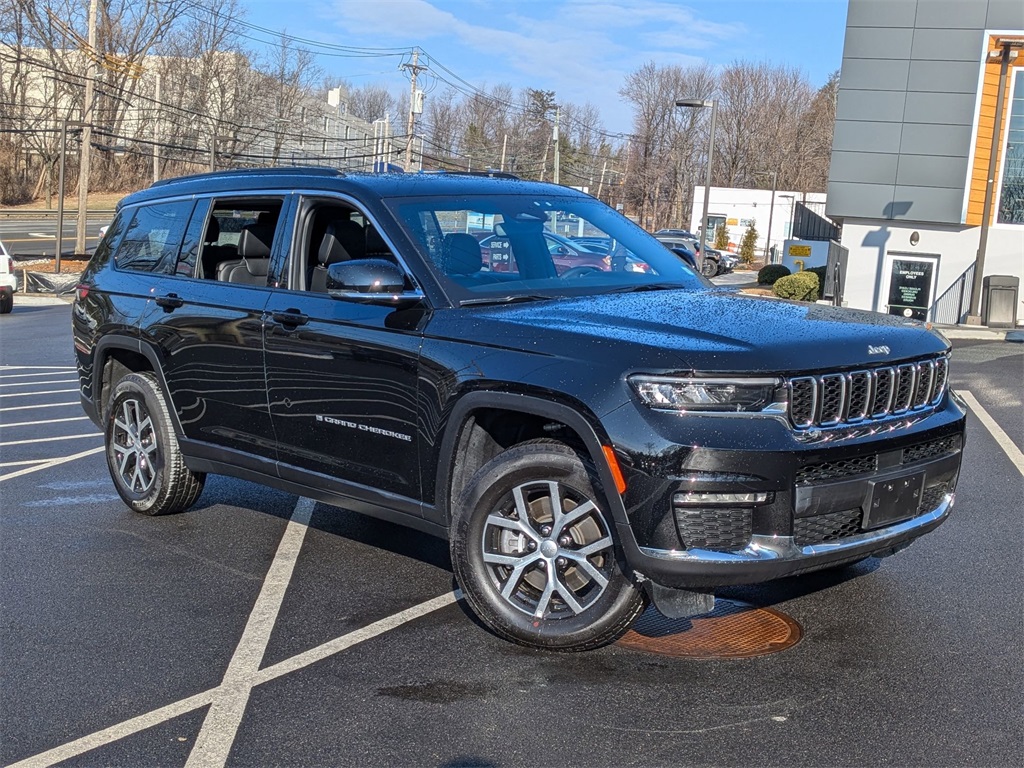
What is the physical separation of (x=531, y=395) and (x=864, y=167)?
2581cm

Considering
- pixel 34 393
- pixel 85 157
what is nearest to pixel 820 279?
pixel 85 157

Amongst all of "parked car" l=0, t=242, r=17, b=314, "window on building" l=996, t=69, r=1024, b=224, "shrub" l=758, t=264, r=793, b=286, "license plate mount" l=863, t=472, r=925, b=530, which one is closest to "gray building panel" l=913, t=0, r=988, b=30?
"window on building" l=996, t=69, r=1024, b=224

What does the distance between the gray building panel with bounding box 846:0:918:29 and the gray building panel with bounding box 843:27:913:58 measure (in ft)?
0.46

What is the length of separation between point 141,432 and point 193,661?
2.61 meters

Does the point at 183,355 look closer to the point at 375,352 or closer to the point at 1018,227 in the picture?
the point at 375,352

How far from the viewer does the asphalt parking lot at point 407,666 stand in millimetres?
3736

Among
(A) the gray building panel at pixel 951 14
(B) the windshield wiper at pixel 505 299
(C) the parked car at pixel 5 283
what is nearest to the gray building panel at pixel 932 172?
(A) the gray building panel at pixel 951 14

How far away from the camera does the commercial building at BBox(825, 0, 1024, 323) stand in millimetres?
26812

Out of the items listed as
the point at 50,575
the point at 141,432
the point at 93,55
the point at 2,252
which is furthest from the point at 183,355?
the point at 93,55

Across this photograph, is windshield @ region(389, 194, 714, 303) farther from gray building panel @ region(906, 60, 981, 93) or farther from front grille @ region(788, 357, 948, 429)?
gray building panel @ region(906, 60, 981, 93)

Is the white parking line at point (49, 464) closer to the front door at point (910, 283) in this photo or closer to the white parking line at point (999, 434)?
the white parking line at point (999, 434)

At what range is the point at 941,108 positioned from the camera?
27.2 meters

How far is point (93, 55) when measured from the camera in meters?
41.1

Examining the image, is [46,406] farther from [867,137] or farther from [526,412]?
[867,137]
